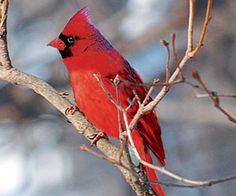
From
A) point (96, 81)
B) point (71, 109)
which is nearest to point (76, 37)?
point (96, 81)

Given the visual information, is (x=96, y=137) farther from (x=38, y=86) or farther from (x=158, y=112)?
(x=158, y=112)

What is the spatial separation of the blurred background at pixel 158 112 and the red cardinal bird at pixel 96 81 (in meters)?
1.96

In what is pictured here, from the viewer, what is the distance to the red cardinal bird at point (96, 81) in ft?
8.01

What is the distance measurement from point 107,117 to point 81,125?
117 mm

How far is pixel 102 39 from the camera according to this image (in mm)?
2564

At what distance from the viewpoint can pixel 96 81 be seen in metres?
2.46

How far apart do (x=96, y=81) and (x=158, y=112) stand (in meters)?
2.15

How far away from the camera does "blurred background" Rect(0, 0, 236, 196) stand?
4641 millimetres

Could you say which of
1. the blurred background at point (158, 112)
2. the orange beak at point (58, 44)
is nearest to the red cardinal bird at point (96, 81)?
the orange beak at point (58, 44)

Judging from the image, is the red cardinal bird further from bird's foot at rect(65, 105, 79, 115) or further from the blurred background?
the blurred background

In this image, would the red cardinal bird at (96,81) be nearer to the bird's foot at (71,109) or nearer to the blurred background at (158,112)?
the bird's foot at (71,109)

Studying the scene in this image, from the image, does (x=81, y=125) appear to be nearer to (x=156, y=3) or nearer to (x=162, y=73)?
(x=162, y=73)

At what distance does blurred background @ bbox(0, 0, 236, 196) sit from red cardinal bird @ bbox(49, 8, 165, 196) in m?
1.96

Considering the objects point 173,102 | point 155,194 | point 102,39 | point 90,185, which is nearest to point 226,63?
point 173,102
